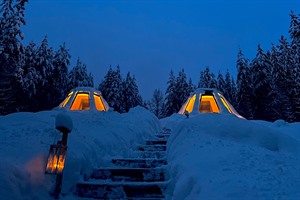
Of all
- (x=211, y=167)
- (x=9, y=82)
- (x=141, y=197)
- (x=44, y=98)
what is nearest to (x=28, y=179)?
(x=141, y=197)

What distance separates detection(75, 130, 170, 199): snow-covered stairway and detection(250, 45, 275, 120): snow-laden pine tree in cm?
2716

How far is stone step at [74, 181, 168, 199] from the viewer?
13.7 ft

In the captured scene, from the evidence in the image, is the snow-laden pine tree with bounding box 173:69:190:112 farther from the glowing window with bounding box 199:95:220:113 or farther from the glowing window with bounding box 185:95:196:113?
the glowing window with bounding box 185:95:196:113

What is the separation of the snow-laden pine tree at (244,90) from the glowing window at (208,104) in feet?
54.1

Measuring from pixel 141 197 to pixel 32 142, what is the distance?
198cm

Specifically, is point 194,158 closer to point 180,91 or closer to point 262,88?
point 262,88

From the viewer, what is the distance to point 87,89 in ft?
50.1

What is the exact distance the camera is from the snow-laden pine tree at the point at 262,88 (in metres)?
30.4

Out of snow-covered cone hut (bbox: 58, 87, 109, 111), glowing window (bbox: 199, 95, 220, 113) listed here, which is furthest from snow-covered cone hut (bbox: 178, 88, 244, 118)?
snow-covered cone hut (bbox: 58, 87, 109, 111)

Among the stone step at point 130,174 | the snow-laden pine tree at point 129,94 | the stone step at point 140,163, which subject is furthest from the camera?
the snow-laden pine tree at point 129,94

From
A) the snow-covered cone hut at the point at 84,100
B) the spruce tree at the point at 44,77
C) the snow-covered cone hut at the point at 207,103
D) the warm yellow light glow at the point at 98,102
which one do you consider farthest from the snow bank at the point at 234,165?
the spruce tree at the point at 44,77

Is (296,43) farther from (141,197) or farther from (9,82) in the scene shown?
(141,197)

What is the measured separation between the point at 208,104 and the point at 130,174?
38.6ft

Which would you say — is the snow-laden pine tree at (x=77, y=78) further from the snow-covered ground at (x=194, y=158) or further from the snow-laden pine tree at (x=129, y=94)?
the snow-covered ground at (x=194, y=158)
